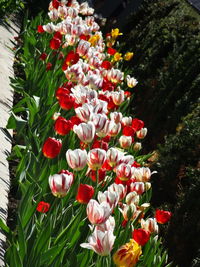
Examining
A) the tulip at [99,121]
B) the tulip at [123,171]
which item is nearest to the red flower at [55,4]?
the tulip at [99,121]

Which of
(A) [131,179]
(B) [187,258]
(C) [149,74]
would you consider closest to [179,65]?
(C) [149,74]

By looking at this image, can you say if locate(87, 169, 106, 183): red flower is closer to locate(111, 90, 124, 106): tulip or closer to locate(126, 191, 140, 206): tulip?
locate(126, 191, 140, 206): tulip

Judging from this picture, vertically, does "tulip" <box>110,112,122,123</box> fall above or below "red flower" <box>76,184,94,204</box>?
above

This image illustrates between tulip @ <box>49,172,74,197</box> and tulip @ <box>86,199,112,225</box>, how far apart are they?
327 millimetres

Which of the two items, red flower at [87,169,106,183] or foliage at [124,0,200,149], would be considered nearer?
red flower at [87,169,106,183]

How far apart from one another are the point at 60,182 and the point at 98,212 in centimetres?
38

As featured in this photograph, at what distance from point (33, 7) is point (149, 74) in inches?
130

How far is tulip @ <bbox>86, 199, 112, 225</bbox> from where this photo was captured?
2436 mm

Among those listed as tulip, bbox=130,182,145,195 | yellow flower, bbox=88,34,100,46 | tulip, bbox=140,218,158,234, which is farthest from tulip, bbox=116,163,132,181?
yellow flower, bbox=88,34,100,46

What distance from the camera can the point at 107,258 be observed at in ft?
8.34

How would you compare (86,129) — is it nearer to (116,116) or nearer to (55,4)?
(116,116)

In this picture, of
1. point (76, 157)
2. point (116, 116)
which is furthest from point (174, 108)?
point (76, 157)

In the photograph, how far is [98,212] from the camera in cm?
243

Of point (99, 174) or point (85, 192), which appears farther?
point (99, 174)
